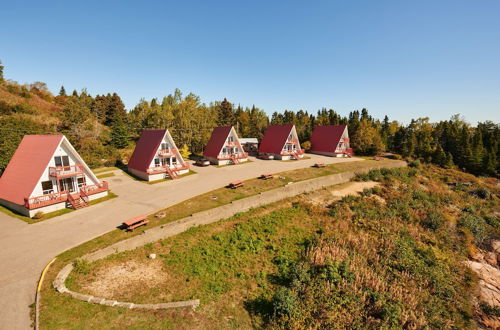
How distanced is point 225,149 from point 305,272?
33148 mm

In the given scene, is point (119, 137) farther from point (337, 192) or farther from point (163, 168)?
point (337, 192)

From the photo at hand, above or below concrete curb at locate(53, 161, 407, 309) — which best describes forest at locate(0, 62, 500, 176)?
above

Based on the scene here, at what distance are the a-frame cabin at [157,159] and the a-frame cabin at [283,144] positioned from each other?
22783mm

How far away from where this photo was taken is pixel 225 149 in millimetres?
45969

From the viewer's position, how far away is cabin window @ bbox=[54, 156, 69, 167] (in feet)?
78.6

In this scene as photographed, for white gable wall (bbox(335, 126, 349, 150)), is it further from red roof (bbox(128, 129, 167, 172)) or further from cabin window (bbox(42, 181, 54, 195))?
cabin window (bbox(42, 181, 54, 195))

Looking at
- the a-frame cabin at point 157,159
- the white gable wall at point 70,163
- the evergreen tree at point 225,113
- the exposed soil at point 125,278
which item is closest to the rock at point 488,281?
the exposed soil at point 125,278

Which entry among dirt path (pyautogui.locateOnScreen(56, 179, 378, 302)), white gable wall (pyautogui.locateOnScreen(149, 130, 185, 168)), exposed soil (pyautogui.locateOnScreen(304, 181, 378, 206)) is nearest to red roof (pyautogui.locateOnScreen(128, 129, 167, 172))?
white gable wall (pyautogui.locateOnScreen(149, 130, 185, 168))

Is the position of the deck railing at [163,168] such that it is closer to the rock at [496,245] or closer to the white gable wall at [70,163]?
the white gable wall at [70,163]

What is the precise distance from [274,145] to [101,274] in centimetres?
4357

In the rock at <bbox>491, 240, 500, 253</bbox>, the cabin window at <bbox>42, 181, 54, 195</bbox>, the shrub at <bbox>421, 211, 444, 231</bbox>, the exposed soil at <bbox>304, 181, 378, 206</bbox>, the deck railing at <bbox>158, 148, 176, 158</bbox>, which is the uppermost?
the deck railing at <bbox>158, 148, 176, 158</bbox>

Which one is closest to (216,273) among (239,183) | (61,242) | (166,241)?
(166,241)

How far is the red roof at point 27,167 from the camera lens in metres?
22.3

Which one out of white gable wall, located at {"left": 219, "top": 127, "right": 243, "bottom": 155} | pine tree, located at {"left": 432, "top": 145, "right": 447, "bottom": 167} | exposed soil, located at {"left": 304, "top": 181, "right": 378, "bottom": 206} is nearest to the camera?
exposed soil, located at {"left": 304, "top": 181, "right": 378, "bottom": 206}
